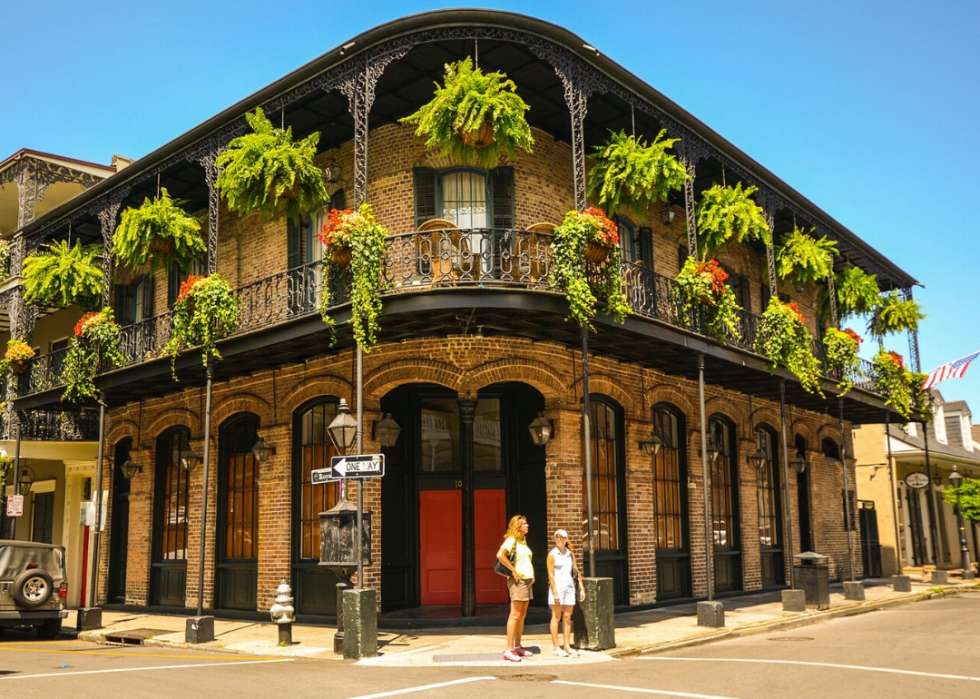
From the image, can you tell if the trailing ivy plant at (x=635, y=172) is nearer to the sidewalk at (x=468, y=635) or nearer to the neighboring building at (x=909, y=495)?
the sidewalk at (x=468, y=635)

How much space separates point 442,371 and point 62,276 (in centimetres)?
925

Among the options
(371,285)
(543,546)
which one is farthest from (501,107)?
(543,546)

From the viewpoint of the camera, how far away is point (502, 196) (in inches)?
602

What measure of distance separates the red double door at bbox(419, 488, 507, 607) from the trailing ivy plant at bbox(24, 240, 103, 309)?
8951mm

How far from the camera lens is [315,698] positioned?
26.1 ft

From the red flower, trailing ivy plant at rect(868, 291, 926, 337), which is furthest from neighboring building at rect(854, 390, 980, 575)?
the red flower

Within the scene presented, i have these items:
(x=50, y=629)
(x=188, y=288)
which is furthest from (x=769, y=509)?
(x=50, y=629)

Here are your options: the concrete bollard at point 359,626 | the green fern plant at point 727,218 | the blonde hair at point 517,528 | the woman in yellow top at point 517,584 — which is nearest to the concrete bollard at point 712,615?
the woman in yellow top at point 517,584

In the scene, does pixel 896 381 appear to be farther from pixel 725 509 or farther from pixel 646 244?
pixel 646 244

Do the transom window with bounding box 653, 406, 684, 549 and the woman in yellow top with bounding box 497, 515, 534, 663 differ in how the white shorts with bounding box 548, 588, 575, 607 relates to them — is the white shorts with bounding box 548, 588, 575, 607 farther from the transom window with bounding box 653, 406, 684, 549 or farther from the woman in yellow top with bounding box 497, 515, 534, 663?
the transom window with bounding box 653, 406, 684, 549

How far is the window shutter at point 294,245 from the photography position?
16.6m

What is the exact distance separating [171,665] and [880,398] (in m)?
17.3

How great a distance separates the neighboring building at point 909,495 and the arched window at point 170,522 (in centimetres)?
1766

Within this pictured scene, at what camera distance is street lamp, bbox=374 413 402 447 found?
47.3 ft
